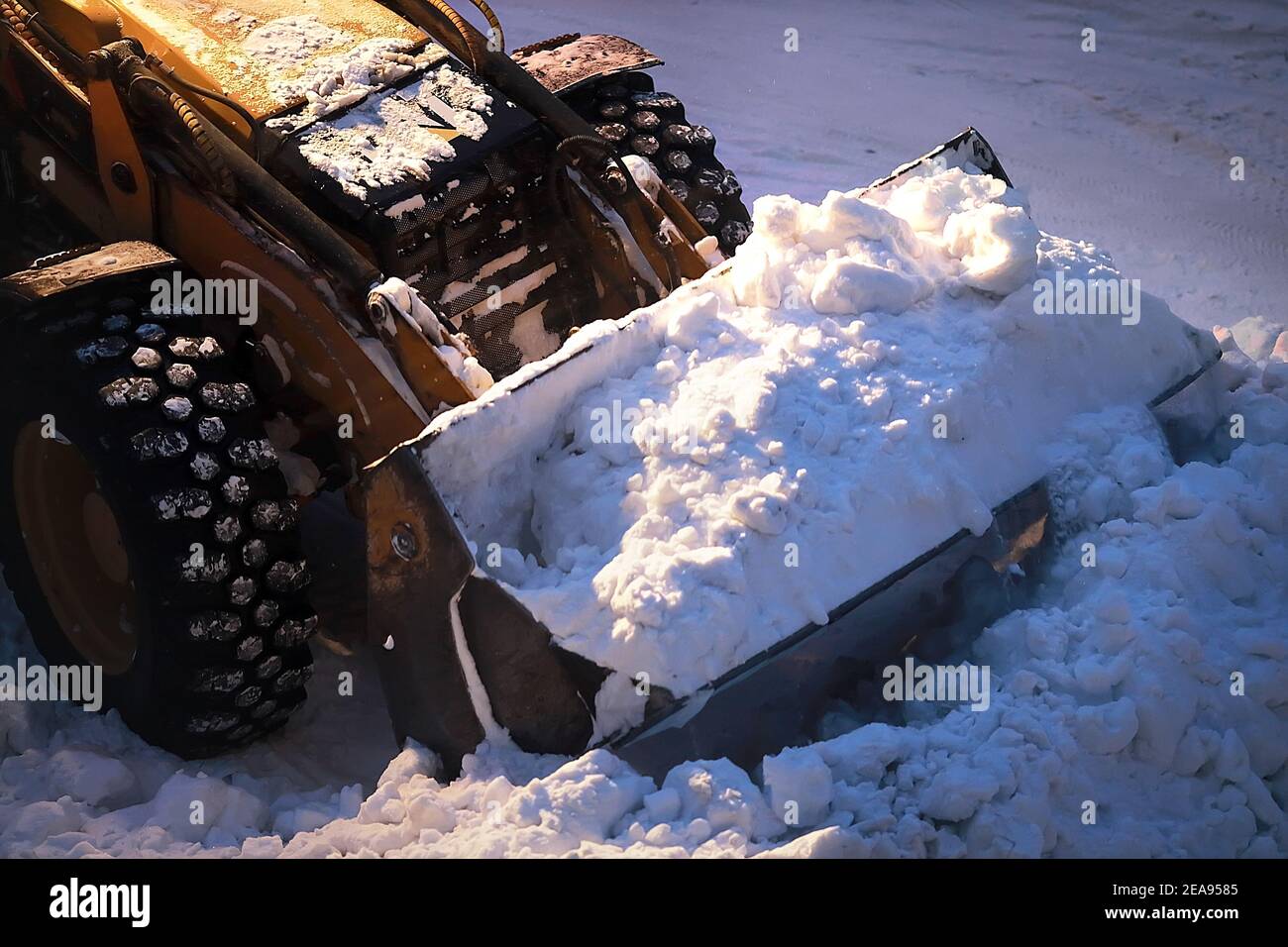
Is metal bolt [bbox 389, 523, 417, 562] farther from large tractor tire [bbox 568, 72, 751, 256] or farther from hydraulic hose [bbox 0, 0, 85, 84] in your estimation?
large tractor tire [bbox 568, 72, 751, 256]

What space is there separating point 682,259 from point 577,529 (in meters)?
1.13

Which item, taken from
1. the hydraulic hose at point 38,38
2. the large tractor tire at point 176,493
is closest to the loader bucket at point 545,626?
Result: the large tractor tire at point 176,493

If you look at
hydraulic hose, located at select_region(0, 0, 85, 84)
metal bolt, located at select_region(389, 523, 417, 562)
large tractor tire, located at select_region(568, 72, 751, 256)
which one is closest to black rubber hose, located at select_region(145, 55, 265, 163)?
hydraulic hose, located at select_region(0, 0, 85, 84)

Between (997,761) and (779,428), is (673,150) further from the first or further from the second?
(997,761)

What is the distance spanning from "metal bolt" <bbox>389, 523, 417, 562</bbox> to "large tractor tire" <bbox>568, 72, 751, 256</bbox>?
84.0 inches

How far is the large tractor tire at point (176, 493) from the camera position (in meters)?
3.70

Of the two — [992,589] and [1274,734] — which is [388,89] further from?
[1274,734]

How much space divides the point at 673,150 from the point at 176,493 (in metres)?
2.37

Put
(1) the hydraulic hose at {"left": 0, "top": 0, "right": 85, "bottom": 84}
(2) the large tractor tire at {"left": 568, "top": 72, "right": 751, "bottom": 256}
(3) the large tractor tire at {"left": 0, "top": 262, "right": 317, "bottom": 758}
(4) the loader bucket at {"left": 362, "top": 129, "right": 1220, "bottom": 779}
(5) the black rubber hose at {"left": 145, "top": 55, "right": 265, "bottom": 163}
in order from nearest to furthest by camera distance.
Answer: (4) the loader bucket at {"left": 362, "top": 129, "right": 1220, "bottom": 779}
(3) the large tractor tire at {"left": 0, "top": 262, "right": 317, "bottom": 758}
(5) the black rubber hose at {"left": 145, "top": 55, "right": 265, "bottom": 163}
(1) the hydraulic hose at {"left": 0, "top": 0, "right": 85, "bottom": 84}
(2) the large tractor tire at {"left": 568, "top": 72, "right": 751, "bottom": 256}

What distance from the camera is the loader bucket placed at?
3.39 metres

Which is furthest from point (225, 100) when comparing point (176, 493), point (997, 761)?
point (997, 761)

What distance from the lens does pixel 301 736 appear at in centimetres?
414

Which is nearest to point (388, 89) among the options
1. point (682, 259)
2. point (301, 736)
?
point (682, 259)

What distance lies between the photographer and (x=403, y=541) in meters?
3.48
